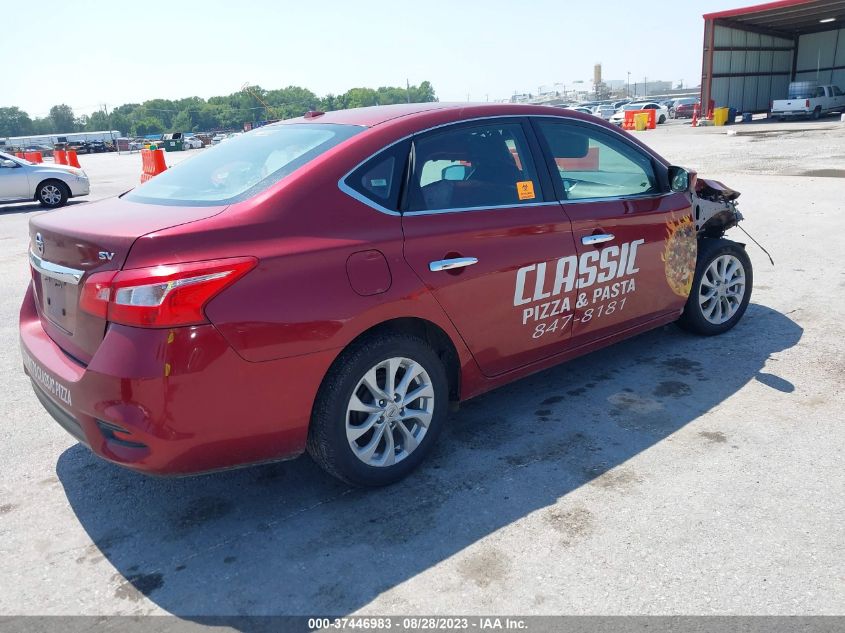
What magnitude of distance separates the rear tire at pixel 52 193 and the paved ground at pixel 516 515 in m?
12.3

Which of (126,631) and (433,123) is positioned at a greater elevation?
(433,123)

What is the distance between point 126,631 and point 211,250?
1405 millimetres

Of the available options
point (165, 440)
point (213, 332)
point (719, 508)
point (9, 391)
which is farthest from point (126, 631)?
point (9, 391)

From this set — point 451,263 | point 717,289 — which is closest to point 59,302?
point 451,263

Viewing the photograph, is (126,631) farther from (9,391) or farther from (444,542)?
(9,391)

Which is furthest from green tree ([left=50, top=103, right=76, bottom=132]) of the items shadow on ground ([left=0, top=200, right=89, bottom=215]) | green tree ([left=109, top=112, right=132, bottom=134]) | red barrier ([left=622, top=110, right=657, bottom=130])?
shadow on ground ([left=0, top=200, right=89, bottom=215])

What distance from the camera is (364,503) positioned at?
126 inches

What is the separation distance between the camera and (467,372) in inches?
140

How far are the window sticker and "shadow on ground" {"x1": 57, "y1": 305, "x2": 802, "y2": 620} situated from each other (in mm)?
1273

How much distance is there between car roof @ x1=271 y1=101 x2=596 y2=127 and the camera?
138 inches

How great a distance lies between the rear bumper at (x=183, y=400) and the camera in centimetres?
257

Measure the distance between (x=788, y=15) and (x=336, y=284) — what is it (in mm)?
40548

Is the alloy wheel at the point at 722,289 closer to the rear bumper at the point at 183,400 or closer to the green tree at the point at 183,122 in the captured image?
the rear bumper at the point at 183,400

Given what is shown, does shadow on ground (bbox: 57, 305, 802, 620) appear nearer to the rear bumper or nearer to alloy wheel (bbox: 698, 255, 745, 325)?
the rear bumper
